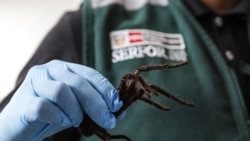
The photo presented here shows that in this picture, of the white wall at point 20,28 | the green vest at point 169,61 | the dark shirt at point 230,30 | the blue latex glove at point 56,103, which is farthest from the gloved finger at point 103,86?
the white wall at point 20,28

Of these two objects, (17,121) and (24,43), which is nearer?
(17,121)

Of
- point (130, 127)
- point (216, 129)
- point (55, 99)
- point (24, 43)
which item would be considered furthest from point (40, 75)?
point (24, 43)

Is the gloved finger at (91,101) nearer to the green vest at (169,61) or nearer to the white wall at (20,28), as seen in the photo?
the green vest at (169,61)

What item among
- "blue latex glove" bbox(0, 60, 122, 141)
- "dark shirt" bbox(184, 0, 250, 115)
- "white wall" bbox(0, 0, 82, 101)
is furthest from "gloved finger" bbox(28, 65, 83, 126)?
"white wall" bbox(0, 0, 82, 101)

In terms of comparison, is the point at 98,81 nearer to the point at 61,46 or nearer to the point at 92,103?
the point at 92,103

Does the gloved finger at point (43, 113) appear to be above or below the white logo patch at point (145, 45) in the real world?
above

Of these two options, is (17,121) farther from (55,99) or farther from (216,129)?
(216,129)

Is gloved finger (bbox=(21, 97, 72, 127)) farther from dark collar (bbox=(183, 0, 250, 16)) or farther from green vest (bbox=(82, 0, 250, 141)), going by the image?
dark collar (bbox=(183, 0, 250, 16))
